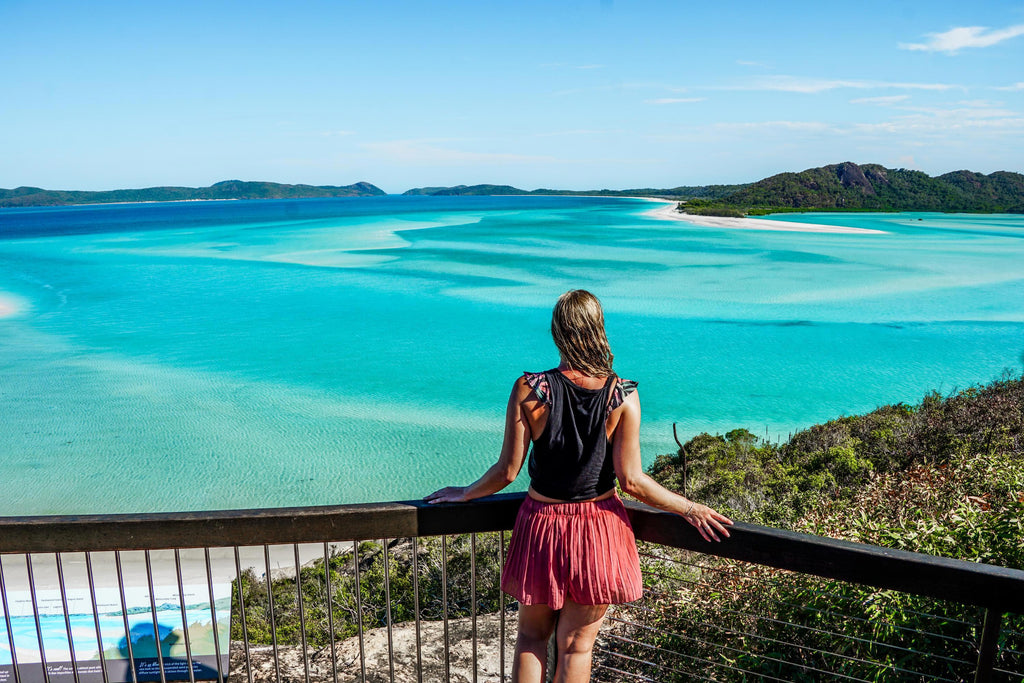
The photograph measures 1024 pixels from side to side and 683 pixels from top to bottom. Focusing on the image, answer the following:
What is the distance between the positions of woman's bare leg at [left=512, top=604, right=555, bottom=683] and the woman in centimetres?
7

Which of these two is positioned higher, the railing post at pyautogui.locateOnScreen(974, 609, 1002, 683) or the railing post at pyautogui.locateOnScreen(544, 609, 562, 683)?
the railing post at pyautogui.locateOnScreen(974, 609, 1002, 683)

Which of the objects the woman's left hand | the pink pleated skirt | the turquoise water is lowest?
the turquoise water

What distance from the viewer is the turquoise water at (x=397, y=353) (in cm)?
1550

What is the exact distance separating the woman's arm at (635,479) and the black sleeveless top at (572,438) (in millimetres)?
39

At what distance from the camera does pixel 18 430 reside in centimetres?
1794

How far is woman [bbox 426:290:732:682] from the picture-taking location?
85.3 inches

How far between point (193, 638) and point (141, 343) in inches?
1064

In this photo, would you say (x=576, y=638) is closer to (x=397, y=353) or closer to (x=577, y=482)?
(x=577, y=482)

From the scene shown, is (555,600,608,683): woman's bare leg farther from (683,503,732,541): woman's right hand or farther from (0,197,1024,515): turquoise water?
(0,197,1024,515): turquoise water

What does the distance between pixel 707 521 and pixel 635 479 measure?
245mm

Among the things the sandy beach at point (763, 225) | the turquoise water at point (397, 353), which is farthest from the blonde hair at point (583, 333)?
the sandy beach at point (763, 225)

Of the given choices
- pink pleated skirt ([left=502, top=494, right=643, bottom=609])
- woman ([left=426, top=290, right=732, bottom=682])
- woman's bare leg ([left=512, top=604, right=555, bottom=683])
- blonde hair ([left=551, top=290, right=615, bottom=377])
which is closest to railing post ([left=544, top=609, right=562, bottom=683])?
woman's bare leg ([left=512, top=604, right=555, bottom=683])

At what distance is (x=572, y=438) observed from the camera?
2.19 m

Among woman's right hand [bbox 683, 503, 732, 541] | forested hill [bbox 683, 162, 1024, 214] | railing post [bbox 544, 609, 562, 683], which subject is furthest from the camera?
forested hill [bbox 683, 162, 1024, 214]
